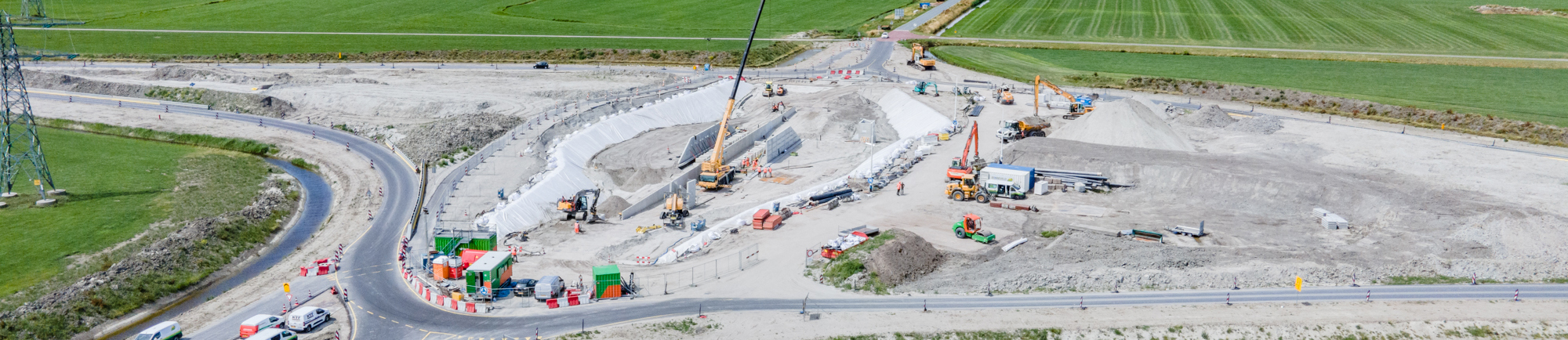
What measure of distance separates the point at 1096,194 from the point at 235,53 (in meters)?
97.2

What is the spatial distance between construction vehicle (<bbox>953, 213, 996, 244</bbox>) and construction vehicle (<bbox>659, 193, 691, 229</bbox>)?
50.4ft

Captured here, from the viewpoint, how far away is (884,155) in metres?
71.2

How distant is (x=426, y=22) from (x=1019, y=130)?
9010 centimetres

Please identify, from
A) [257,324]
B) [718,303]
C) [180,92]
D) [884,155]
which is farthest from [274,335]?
[180,92]

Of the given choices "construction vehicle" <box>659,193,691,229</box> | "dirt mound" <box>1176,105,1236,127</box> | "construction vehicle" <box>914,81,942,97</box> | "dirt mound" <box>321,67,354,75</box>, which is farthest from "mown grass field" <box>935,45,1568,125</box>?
"dirt mound" <box>321,67,354,75</box>

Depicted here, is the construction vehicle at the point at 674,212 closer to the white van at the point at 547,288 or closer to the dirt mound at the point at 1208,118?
the white van at the point at 547,288

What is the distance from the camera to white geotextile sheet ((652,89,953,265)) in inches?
2020

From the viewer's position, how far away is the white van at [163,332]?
3853 cm

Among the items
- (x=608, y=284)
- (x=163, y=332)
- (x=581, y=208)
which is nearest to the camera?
(x=163, y=332)

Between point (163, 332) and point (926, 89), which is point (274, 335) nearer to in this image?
point (163, 332)

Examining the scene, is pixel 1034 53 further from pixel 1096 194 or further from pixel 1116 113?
pixel 1096 194

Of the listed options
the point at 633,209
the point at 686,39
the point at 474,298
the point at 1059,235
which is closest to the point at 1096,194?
the point at 1059,235

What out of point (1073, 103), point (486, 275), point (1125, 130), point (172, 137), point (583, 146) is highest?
point (1073, 103)

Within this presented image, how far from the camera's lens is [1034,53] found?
116688 millimetres
